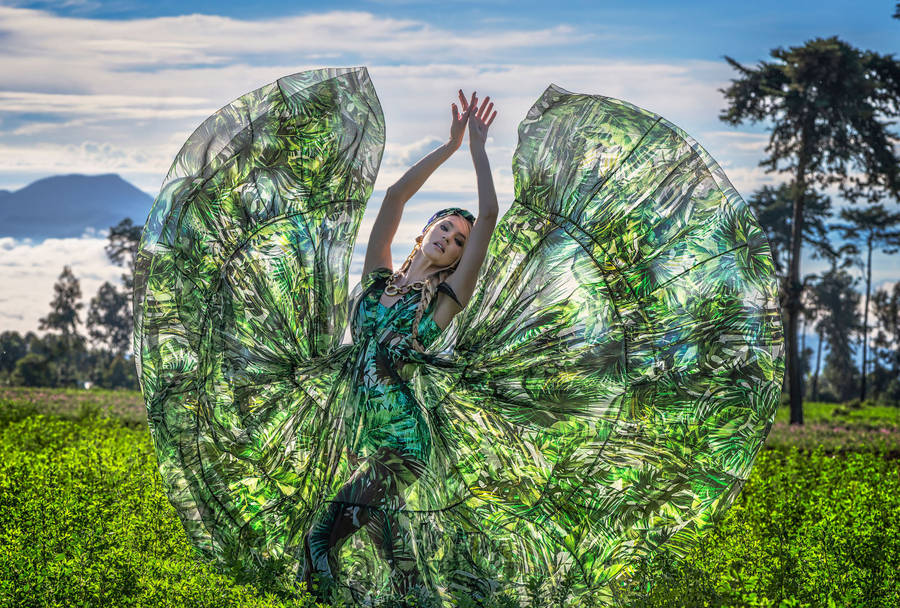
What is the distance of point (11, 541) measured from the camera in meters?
5.46

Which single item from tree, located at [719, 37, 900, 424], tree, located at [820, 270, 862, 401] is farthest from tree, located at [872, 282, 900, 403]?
tree, located at [719, 37, 900, 424]

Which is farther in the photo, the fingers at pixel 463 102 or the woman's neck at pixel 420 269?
the fingers at pixel 463 102

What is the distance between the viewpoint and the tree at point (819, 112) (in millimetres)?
22641

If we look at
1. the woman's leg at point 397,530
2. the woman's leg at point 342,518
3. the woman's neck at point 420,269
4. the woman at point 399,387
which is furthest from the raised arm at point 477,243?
the woman's leg at point 342,518

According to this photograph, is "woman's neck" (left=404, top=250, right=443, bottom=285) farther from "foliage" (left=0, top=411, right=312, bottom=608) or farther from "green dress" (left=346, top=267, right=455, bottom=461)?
"foliage" (left=0, top=411, right=312, bottom=608)

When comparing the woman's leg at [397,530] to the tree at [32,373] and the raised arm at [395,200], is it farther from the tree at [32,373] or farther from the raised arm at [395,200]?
the tree at [32,373]

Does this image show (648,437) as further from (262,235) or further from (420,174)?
(262,235)

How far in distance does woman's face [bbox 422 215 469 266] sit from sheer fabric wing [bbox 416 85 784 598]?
23.1 inches

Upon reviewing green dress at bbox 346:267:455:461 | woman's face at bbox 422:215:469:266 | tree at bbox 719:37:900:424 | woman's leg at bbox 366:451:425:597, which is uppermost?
tree at bbox 719:37:900:424

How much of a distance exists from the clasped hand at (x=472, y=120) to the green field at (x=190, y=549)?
266 centimetres

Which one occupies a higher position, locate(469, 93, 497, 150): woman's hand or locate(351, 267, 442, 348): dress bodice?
locate(469, 93, 497, 150): woman's hand

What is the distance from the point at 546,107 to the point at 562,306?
→ 127 cm

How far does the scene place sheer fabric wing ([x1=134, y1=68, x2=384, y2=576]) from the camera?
5.27m

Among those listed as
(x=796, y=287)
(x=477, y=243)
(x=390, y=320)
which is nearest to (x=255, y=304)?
(x=390, y=320)
